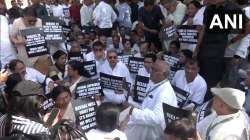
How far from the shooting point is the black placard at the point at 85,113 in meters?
4.96

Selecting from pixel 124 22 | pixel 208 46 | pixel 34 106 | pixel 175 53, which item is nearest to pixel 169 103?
pixel 34 106

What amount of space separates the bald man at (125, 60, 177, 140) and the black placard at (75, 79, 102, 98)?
769 millimetres

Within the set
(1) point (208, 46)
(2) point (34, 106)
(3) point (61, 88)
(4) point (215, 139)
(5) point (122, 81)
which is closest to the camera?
(2) point (34, 106)

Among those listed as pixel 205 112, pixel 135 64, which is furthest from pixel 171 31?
pixel 205 112

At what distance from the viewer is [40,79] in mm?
6527

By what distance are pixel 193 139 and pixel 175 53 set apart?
4.51 m

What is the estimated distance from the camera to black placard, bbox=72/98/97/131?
4957 mm

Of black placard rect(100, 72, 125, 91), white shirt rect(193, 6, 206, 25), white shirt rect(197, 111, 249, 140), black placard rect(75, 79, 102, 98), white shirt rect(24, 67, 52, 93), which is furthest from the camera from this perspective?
white shirt rect(193, 6, 206, 25)

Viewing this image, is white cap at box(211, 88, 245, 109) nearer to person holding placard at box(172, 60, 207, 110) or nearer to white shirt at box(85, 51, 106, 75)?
person holding placard at box(172, 60, 207, 110)

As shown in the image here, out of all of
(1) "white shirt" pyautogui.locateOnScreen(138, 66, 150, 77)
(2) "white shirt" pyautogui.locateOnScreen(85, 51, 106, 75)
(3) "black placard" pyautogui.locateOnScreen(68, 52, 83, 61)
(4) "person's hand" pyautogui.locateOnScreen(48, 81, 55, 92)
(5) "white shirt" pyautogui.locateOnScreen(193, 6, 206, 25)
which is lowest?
(1) "white shirt" pyautogui.locateOnScreen(138, 66, 150, 77)

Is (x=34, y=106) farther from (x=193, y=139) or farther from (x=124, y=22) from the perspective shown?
(x=124, y=22)

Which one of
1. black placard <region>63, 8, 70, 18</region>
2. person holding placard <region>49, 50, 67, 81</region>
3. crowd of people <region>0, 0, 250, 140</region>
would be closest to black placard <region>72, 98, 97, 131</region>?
crowd of people <region>0, 0, 250, 140</region>

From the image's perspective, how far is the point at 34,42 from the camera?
23.1ft

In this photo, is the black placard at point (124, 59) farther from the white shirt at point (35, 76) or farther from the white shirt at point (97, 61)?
the white shirt at point (35, 76)
